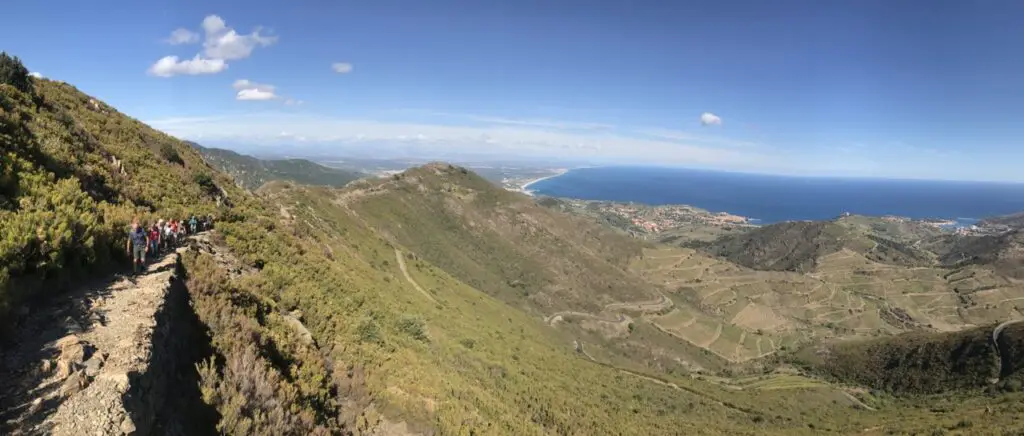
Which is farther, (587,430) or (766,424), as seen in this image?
(766,424)

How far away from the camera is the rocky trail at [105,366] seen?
6016 mm

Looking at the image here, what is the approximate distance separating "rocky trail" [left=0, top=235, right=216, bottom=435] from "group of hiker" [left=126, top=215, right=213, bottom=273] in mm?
1176

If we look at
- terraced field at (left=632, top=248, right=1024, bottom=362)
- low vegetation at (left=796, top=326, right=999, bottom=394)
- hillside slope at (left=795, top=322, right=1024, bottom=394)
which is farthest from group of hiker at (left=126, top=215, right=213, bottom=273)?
terraced field at (left=632, top=248, right=1024, bottom=362)

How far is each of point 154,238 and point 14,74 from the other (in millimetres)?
17419

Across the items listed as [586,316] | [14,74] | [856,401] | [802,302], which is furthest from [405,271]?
[802,302]

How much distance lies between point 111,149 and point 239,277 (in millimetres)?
12547

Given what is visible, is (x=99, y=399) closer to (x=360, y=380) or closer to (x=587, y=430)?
(x=360, y=380)

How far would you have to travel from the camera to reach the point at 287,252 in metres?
22.1

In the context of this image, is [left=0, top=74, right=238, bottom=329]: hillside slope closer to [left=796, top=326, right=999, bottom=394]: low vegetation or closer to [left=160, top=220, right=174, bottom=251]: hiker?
[left=160, top=220, right=174, bottom=251]: hiker

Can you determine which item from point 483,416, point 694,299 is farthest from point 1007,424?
point 694,299

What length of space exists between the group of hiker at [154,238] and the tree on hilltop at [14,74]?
12369 mm

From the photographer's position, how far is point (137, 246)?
10.8 m

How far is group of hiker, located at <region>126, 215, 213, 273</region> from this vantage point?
35.6 feet

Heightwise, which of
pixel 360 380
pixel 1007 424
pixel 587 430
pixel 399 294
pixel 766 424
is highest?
pixel 360 380
